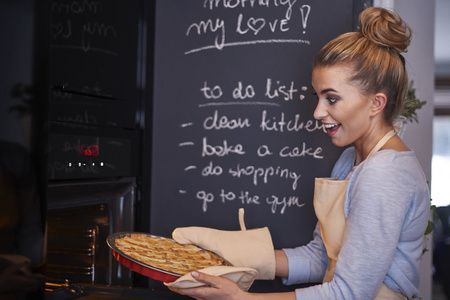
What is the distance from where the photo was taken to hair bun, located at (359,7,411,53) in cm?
112

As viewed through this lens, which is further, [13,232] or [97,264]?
[97,264]

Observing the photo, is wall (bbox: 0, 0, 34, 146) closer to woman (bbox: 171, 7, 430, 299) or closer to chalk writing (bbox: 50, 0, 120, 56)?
chalk writing (bbox: 50, 0, 120, 56)

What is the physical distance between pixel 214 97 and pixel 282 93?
0.25m

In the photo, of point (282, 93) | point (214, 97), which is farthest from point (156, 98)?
point (282, 93)

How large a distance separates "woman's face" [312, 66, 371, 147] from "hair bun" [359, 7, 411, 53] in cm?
11

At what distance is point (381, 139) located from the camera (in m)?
1.17

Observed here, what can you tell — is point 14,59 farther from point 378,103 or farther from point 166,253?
point 378,103

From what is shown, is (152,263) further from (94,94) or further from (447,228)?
(447,228)

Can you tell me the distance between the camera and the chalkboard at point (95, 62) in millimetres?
1209

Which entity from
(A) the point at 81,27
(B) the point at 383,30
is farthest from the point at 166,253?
(B) the point at 383,30

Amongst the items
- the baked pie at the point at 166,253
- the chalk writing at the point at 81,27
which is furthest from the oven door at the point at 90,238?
the chalk writing at the point at 81,27

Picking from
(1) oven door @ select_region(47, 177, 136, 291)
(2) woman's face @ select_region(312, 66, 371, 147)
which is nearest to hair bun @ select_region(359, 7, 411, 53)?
(2) woman's face @ select_region(312, 66, 371, 147)

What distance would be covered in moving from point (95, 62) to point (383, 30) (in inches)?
32.2

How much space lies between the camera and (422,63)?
2.03 metres
